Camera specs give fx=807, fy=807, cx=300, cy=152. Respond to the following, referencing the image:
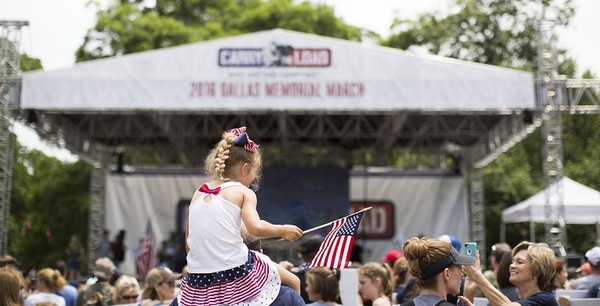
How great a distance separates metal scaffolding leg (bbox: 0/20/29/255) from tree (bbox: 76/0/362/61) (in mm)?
12421

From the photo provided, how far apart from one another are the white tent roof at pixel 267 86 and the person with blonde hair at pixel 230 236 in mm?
9900

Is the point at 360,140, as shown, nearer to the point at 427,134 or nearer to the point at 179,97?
the point at 427,134

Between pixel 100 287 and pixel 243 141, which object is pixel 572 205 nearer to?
pixel 100 287

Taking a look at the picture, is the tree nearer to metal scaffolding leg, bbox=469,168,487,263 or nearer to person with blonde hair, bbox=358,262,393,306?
metal scaffolding leg, bbox=469,168,487,263

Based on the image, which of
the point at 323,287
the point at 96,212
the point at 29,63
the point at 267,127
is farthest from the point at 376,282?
the point at 96,212

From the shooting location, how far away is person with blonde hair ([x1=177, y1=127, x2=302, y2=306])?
3455 mm

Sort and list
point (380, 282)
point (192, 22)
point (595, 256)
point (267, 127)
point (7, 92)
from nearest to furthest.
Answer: point (380, 282), point (595, 256), point (7, 92), point (267, 127), point (192, 22)

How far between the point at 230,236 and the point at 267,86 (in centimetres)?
1016

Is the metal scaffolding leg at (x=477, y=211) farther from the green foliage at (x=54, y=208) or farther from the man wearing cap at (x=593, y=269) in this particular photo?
the man wearing cap at (x=593, y=269)

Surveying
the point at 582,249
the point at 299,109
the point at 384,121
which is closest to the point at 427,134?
the point at 384,121

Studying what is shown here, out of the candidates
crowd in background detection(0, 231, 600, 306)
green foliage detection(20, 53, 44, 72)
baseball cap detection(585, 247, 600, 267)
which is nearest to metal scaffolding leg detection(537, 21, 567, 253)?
crowd in background detection(0, 231, 600, 306)

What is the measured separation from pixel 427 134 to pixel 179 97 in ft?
21.4

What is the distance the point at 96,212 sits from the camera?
19297 millimetres

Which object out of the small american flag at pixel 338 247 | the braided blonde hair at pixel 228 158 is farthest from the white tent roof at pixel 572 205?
the braided blonde hair at pixel 228 158
